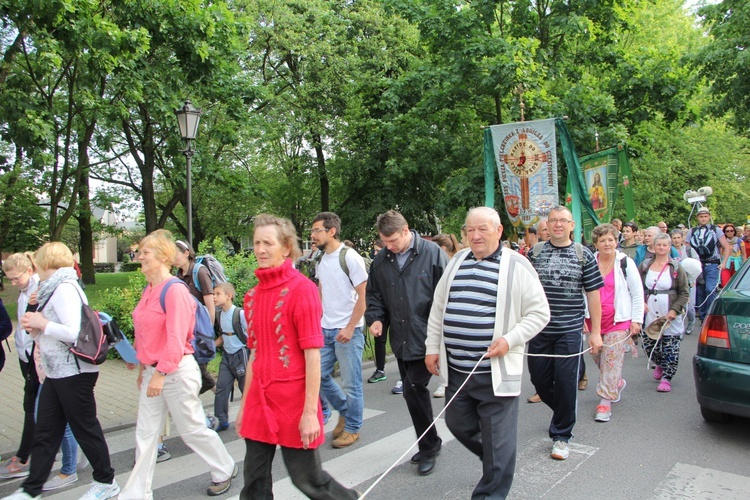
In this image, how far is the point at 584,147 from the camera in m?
15.9

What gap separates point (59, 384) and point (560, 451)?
355 cm

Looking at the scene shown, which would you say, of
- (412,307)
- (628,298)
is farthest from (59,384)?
(628,298)

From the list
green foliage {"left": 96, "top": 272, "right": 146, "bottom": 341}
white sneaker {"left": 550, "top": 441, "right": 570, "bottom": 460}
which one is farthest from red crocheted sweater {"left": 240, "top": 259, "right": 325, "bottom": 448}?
green foliage {"left": 96, "top": 272, "right": 146, "bottom": 341}

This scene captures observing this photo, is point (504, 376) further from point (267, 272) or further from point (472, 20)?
point (472, 20)

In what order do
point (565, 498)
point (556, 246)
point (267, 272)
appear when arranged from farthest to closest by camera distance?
point (556, 246), point (565, 498), point (267, 272)

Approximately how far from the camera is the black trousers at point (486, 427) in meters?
3.31

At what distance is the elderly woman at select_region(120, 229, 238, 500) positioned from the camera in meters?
3.53

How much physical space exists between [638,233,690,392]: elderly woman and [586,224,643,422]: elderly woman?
1194mm

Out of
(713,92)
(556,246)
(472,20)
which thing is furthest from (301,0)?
(556,246)

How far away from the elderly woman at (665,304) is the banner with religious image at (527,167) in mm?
4583

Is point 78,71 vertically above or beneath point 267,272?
above

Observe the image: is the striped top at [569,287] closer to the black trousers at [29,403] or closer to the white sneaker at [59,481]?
the white sneaker at [59,481]

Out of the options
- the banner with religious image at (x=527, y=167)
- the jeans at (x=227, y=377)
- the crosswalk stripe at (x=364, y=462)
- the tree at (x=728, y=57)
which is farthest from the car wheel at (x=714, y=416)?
the tree at (x=728, y=57)

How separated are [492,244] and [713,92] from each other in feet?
52.5
